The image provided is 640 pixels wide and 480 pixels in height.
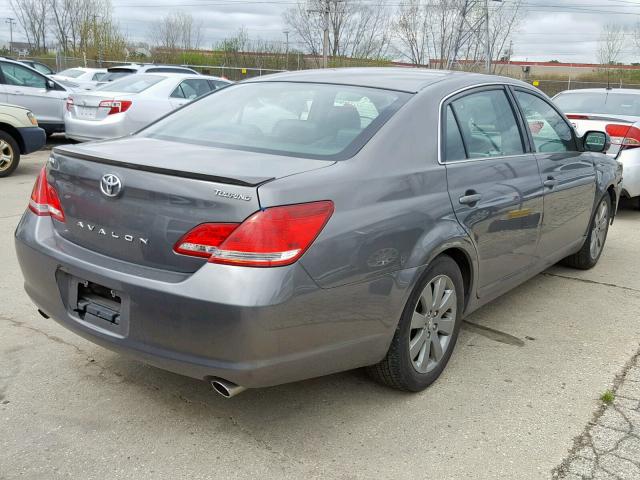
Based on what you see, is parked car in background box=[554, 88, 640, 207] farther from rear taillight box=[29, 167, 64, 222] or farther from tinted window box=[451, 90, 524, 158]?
rear taillight box=[29, 167, 64, 222]

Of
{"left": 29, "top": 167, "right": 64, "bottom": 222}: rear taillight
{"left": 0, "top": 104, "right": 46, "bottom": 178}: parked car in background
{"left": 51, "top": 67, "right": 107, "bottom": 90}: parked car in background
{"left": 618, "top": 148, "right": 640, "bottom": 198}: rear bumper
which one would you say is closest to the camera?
{"left": 29, "top": 167, "right": 64, "bottom": 222}: rear taillight

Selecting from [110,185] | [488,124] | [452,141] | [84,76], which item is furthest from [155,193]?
[84,76]

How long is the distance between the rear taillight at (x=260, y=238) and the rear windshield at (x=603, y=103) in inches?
284

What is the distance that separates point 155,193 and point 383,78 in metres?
1.65

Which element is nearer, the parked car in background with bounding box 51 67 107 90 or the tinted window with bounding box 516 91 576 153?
the tinted window with bounding box 516 91 576 153

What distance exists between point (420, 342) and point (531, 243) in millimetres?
1339

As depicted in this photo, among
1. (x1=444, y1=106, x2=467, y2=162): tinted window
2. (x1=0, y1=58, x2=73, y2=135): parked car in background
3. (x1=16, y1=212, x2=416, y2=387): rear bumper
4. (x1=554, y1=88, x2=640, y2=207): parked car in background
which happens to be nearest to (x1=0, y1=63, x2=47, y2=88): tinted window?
(x1=0, y1=58, x2=73, y2=135): parked car in background

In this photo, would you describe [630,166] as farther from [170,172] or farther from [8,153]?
[8,153]

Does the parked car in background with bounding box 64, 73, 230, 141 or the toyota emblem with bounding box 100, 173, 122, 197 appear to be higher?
the toyota emblem with bounding box 100, 173, 122, 197

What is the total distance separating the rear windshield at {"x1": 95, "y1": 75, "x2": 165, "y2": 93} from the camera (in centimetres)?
1120

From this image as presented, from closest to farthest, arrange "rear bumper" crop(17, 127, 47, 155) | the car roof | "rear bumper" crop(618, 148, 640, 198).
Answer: the car roof, "rear bumper" crop(618, 148, 640, 198), "rear bumper" crop(17, 127, 47, 155)

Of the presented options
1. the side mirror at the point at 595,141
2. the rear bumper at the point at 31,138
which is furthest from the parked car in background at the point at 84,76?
the side mirror at the point at 595,141

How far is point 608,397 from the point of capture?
11.0 feet

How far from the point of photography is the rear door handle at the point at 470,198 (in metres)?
3.38
